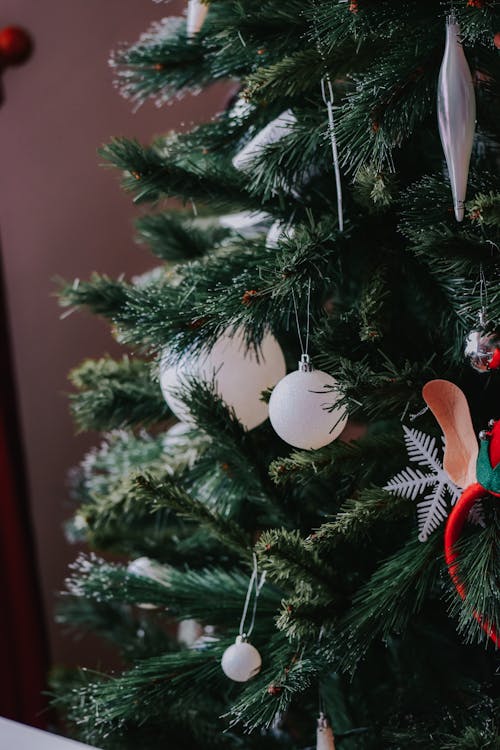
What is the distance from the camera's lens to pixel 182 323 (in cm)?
51

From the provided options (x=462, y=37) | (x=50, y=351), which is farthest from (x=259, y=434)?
(x=50, y=351)

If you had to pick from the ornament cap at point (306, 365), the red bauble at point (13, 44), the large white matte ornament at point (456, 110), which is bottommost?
the ornament cap at point (306, 365)

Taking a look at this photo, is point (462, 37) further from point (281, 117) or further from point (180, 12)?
point (180, 12)

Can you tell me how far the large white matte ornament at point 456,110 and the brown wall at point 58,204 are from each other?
0.81 meters

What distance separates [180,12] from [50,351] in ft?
1.94

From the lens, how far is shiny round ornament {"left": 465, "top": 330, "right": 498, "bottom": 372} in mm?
441

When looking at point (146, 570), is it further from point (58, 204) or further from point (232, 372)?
point (58, 204)

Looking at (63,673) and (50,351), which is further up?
(50,351)

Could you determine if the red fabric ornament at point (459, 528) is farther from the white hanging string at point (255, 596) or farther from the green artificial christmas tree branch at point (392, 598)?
the white hanging string at point (255, 596)

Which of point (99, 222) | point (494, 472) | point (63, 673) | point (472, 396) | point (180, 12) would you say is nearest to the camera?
point (494, 472)

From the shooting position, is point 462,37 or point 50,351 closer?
point 462,37

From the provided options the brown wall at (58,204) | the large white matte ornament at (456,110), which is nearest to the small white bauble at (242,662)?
the large white matte ornament at (456,110)

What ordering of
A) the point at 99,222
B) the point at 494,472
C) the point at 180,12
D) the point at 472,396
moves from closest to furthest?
1. the point at 494,472
2. the point at 472,396
3. the point at 180,12
4. the point at 99,222

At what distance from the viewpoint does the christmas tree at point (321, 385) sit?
45cm
